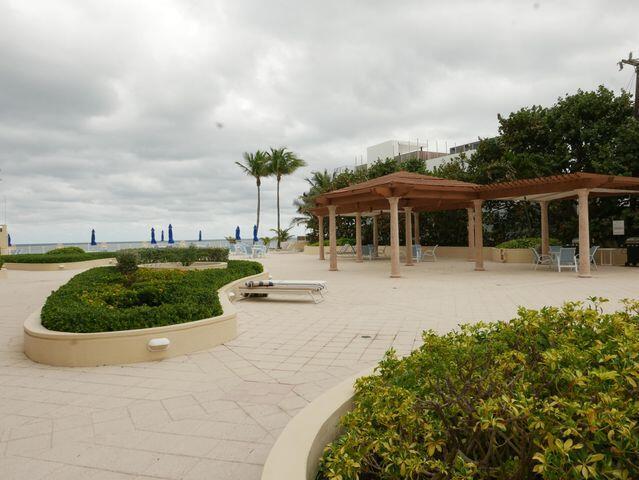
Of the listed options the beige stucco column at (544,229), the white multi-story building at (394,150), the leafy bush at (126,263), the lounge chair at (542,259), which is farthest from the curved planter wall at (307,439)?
the white multi-story building at (394,150)

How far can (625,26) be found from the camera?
1536 cm

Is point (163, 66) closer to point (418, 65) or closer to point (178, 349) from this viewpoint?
point (418, 65)

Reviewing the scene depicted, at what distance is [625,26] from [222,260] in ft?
55.5

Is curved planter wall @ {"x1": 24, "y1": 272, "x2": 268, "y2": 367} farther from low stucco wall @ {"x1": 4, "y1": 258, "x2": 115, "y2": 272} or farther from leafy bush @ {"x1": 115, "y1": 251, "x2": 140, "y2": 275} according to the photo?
low stucco wall @ {"x1": 4, "y1": 258, "x2": 115, "y2": 272}

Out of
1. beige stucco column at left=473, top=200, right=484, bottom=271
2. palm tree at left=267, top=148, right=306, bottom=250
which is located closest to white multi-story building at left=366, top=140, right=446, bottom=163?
palm tree at left=267, top=148, right=306, bottom=250

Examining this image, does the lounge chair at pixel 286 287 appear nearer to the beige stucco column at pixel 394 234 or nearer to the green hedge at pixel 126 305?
the green hedge at pixel 126 305

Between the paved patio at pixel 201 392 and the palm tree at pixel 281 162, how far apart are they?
88.8 feet

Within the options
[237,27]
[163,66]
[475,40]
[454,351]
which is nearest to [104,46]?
[163,66]

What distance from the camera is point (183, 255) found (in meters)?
15.2

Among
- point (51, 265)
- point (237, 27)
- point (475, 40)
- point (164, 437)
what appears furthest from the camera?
point (51, 265)

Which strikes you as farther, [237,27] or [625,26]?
[625,26]

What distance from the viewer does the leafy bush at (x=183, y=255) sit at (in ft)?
49.8

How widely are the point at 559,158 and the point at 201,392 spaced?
18840mm

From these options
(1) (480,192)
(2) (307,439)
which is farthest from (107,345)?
(1) (480,192)
